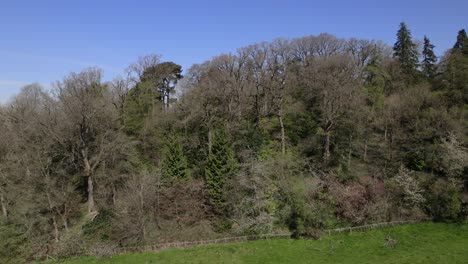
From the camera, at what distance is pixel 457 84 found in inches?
1569

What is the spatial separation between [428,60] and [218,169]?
126 ft

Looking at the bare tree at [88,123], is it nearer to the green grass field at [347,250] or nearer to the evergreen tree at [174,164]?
the evergreen tree at [174,164]

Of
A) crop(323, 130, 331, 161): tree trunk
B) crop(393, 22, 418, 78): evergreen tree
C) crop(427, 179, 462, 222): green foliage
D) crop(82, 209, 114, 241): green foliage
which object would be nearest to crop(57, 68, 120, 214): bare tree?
crop(82, 209, 114, 241): green foliage

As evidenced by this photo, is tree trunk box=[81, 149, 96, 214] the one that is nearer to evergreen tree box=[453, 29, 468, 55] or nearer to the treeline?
the treeline

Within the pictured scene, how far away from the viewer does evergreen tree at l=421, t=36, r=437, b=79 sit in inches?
2016

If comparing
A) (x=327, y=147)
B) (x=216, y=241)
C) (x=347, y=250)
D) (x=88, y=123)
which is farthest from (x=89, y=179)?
(x=347, y=250)

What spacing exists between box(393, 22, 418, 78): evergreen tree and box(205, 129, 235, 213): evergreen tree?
103 ft

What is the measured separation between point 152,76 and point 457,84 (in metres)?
39.9

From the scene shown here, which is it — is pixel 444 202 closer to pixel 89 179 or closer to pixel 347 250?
pixel 347 250

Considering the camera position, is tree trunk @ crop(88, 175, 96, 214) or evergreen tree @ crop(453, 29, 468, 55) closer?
tree trunk @ crop(88, 175, 96, 214)

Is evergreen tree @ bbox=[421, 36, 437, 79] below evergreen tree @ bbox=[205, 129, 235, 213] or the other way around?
the other way around

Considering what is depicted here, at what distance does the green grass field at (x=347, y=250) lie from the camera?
2348cm

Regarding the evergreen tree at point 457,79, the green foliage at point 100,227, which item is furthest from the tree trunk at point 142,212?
the evergreen tree at point 457,79

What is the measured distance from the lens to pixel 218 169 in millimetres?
32844
